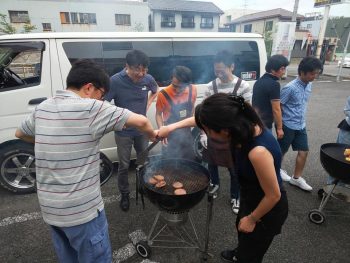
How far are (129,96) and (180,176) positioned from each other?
50.3 inches

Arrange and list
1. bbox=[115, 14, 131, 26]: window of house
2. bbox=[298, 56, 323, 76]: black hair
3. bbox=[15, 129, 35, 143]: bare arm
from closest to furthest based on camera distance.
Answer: bbox=[15, 129, 35, 143]: bare arm, bbox=[298, 56, 323, 76]: black hair, bbox=[115, 14, 131, 26]: window of house

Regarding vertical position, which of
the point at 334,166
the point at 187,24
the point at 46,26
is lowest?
the point at 334,166

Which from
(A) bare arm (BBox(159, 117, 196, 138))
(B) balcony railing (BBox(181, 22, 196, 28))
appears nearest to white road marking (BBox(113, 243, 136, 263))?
(A) bare arm (BBox(159, 117, 196, 138))

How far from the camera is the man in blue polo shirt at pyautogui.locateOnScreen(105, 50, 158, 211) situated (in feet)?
10.2

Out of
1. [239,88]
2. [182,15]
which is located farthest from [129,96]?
[182,15]

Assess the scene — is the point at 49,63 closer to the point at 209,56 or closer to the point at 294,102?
the point at 209,56

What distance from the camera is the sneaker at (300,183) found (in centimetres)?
394

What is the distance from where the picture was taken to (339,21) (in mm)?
39281

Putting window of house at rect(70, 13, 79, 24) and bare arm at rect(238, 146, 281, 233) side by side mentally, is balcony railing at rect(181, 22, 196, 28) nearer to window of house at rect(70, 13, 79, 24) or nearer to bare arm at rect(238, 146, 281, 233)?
window of house at rect(70, 13, 79, 24)

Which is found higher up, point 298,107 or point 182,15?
point 182,15

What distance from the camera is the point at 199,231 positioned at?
3113 millimetres

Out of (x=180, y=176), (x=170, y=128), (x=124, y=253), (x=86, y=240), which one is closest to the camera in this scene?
(x=86, y=240)

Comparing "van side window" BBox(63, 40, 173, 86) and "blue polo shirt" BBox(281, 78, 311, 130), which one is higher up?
"van side window" BBox(63, 40, 173, 86)

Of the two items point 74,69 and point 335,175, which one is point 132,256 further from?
point 335,175
